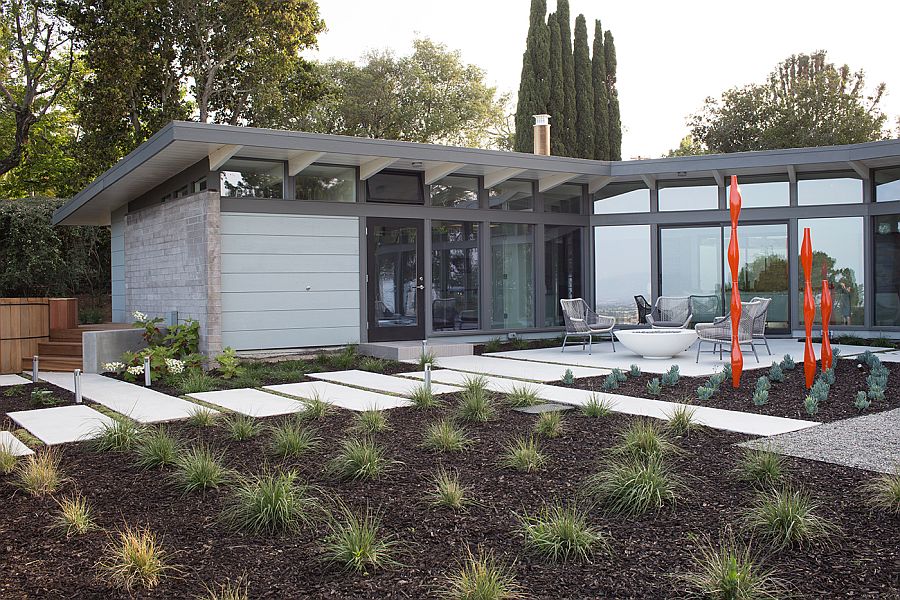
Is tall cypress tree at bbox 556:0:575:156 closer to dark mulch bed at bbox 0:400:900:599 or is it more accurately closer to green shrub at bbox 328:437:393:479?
dark mulch bed at bbox 0:400:900:599

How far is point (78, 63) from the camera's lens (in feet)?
64.4

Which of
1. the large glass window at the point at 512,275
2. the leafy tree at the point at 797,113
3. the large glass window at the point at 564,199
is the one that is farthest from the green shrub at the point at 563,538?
the leafy tree at the point at 797,113

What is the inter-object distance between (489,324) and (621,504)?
880cm

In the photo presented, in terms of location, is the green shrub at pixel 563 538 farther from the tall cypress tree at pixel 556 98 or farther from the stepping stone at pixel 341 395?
the tall cypress tree at pixel 556 98

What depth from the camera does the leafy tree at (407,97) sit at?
82.2 feet

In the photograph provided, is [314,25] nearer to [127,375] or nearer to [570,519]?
[127,375]

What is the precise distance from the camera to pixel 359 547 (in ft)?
9.95

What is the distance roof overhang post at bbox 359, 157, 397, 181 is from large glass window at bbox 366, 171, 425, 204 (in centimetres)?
21

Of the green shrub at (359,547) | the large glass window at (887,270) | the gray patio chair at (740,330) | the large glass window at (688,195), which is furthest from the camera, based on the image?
the large glass window at (688,195)

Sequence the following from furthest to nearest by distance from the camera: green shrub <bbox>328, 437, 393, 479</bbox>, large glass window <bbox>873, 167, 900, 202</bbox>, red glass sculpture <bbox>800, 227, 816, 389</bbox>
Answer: large glass window <bbox>873, 167, 900, 202</bbox>
red glass sculpture <bbox>800, 227, 816, 389</bbox>
green shrub <bbox>328, 437, 393, 479</bbox>

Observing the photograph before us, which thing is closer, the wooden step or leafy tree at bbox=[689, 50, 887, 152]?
the wooden step

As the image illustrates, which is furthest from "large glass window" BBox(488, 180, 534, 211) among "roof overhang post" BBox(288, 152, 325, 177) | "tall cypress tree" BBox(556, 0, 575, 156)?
"tall cypress tree" BBox(556, 0, 575, 156)

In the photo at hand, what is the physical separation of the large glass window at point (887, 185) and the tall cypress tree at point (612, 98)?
1115cm

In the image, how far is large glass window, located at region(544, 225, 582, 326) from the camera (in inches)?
516
